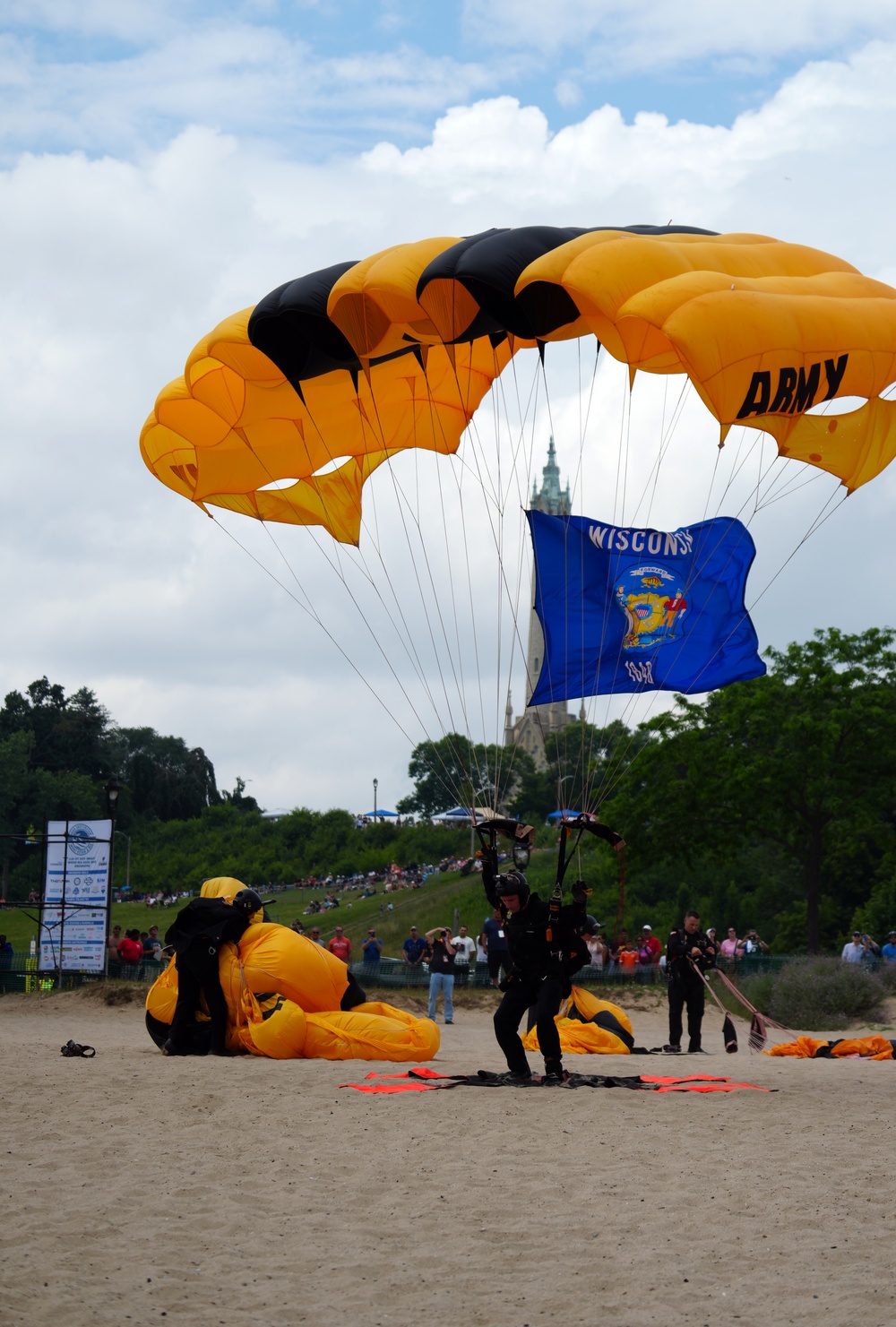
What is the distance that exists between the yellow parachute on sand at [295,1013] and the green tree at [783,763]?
17.3 metres

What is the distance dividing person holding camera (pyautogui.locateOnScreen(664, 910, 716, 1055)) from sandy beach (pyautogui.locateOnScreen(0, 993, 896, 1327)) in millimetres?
3626

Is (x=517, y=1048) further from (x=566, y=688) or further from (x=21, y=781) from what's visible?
(x=21, y=781)

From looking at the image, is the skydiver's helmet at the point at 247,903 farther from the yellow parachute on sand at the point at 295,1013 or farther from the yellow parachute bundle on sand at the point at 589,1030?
the yellow parachute bundle on sand at the point at 589,1030

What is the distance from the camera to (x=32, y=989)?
19.2 meters

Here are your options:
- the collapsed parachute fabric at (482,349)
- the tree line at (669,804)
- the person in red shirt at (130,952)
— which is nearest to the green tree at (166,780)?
the tree line at (669,804)

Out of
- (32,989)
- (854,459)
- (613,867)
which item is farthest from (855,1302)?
(613,867)

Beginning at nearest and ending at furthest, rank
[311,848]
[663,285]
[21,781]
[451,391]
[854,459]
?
[663,285] < [854,459] < [451,391] < [21,781] < [311,848]

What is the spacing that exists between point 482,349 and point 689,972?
21.5 feet

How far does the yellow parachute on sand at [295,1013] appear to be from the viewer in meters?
10.0

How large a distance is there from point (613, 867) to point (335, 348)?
24549 mm

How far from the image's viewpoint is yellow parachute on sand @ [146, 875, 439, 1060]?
1004 cm

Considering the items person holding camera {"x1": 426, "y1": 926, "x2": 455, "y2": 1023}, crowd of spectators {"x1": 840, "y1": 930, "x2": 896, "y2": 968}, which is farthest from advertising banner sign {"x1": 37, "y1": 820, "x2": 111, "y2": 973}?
crowd of spectators {"x1": 840, "y1": 930, "x2": 896, "y2": 968}

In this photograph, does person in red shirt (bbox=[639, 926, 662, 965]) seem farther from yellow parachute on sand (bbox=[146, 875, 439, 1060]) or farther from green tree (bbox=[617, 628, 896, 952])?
yellow parachute on sand (bbox=[146, 875, 439, 1060])

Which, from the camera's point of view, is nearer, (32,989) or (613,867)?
(32,989)
